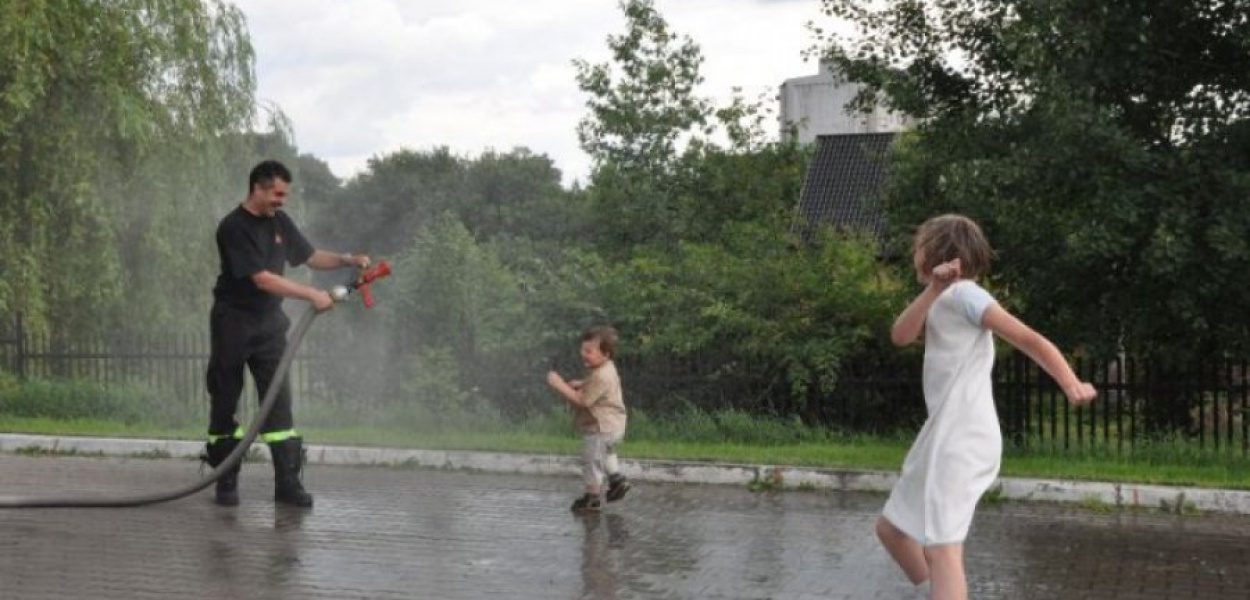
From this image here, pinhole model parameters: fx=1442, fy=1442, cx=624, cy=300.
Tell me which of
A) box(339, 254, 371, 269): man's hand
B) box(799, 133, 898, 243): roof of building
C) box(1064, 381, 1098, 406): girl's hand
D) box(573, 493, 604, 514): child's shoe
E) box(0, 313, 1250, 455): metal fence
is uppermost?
box(799, 133, 898, 243): roof of building

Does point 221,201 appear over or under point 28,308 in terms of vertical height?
over

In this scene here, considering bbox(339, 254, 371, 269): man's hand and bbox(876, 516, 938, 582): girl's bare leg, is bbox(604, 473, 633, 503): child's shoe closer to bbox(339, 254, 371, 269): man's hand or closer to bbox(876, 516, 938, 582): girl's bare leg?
Answer: bbox(339, 254, 371, 269): man's hand

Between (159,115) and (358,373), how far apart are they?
735cm

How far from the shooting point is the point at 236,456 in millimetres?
8273

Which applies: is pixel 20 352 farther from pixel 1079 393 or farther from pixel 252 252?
pixel 1079 393

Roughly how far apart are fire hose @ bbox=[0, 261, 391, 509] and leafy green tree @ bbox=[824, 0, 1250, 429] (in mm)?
4901

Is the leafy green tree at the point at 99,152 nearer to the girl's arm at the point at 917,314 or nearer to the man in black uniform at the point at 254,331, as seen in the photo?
the man in black uniform at the point at 254,331

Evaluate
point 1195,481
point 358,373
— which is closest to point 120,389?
point 358,373

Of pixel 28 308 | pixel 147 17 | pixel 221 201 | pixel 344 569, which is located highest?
pixel 147 17

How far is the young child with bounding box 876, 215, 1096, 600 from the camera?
15.4ft

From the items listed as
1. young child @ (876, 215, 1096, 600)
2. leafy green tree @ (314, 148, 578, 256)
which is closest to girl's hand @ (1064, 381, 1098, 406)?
young child @ (876, 215, 1096, 600)

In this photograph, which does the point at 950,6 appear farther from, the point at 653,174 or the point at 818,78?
the point at 818,78

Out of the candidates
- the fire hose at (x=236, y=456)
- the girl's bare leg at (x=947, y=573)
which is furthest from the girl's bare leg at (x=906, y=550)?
the fire hose at (x=236, y=456)

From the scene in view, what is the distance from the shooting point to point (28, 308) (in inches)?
665
